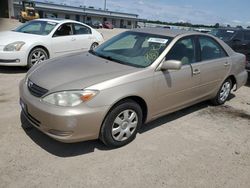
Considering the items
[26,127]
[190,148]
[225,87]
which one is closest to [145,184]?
[190,148]

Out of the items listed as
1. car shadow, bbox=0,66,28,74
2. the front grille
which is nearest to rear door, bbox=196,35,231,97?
the front grille

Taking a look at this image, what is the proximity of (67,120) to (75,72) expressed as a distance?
0.83 meters

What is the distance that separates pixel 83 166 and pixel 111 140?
54 cm

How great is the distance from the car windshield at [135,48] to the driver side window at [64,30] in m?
3.63

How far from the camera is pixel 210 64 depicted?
5.15 meters

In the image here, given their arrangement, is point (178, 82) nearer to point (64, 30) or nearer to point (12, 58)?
point (12, 58)

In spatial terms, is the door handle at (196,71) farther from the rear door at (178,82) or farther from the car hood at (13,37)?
the car hood at (13,37)

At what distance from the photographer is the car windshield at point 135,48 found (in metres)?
4.27

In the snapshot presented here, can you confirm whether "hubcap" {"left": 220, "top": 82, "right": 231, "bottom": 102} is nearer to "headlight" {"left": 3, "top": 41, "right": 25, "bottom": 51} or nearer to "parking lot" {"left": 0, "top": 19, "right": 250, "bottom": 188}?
"parking lot" {"left": 0, "top": 19, "right": 250, "bottom": 188}

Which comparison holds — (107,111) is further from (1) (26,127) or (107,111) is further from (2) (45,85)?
(1) (26,127)

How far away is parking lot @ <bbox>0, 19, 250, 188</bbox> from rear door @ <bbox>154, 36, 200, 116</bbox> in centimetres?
45

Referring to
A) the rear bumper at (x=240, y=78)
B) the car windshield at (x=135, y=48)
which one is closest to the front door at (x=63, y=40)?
the car windshield at (x=135, y=48)

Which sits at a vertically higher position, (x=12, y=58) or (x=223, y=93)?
(x=12, y=58)

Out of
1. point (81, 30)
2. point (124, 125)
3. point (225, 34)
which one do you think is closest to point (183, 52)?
point (124, 125)
